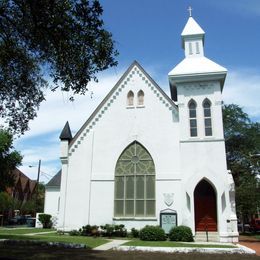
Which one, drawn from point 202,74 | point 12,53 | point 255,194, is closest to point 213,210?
point 255,194

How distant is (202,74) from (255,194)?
10.4 m

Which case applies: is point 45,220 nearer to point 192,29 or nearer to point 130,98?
→ point 130,98

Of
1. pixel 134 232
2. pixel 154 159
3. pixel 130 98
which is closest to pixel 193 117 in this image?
pixel 154 159

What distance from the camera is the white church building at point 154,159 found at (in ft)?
72.5

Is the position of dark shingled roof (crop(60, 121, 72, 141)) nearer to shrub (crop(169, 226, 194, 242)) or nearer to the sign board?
the sign board

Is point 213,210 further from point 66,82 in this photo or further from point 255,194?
point 66,82

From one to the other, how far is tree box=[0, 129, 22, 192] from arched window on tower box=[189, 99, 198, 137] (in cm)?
2002

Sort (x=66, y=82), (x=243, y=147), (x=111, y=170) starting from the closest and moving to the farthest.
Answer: (x=66, y=82)
(x=111, y=170)
(x=243, y=147)

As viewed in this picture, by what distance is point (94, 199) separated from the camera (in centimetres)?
2391

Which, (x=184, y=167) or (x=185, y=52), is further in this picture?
(x=185, y=52)

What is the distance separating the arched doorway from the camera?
22.3m

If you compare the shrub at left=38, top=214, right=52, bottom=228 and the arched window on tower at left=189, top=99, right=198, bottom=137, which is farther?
the shrub at left=38, top=214, right=52, bottom=228

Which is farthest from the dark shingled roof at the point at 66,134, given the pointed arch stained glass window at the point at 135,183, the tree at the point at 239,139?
the tree at the point at 239,139

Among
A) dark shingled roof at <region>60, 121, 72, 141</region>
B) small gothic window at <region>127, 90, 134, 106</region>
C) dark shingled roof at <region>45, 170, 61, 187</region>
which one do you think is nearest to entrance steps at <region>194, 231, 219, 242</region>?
small gothic window at <region>127, 90, 134, 106</region>
